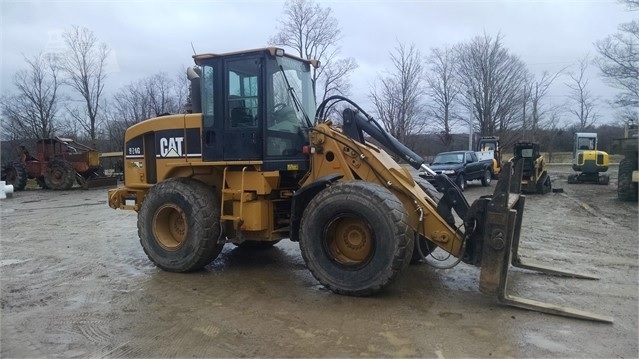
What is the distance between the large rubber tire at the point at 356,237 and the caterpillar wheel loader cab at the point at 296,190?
0.01 metres

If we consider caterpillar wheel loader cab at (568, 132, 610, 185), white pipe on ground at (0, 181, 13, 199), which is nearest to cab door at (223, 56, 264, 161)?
white pipe on ground at (0, 181, 13, 199)

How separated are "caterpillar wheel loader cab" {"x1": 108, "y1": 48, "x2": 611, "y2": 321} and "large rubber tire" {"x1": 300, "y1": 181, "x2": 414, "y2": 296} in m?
0.01

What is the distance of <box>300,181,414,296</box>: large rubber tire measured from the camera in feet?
16.1

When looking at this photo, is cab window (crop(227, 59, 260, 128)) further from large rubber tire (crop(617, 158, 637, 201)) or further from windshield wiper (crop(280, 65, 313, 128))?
large rubber tire (crop(617, 158, 637, 201))

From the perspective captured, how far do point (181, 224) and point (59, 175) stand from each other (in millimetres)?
19111

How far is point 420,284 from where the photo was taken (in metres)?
5.76

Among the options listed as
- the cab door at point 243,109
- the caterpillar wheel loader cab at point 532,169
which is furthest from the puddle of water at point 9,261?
the caterpillar wheel loader cab at point 532,169

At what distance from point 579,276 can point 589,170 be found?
61.5 ft

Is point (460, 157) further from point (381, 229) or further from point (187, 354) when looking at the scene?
point (187, 354)

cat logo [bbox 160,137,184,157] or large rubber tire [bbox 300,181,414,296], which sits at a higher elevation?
cat logo [bbox 160,137,184,157]

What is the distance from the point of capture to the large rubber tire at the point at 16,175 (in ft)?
76.1

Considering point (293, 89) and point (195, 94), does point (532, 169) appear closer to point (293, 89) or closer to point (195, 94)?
point (293, 89)

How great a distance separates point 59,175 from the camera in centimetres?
2278

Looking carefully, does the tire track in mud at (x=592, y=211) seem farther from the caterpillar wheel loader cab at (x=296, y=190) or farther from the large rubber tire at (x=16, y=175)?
the large rubber tire at (x=16, y=175)
